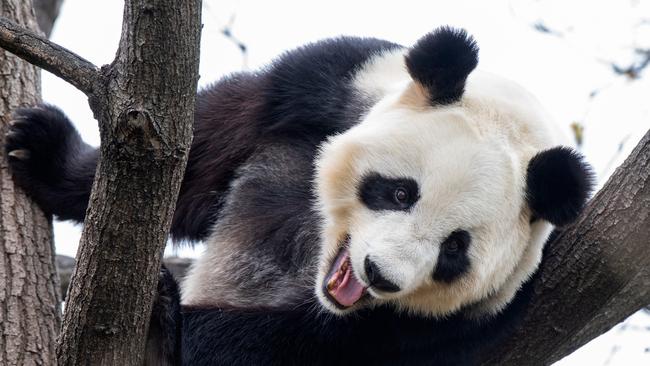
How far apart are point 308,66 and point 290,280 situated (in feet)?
3.78

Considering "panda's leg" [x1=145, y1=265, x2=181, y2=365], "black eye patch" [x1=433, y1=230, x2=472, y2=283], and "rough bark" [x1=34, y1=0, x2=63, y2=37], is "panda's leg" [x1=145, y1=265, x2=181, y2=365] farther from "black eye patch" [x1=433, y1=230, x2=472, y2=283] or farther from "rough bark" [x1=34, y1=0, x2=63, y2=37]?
"rough bark" [x1=34, y1=0, x2=63, y2=37]

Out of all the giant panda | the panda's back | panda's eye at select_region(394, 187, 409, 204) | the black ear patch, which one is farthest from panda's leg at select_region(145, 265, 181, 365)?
the black ear patch

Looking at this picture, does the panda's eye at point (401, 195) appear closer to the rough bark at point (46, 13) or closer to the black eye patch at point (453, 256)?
the black eye patch at point (453, 256)

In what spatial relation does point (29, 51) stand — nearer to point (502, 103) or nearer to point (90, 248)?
point (90, 248)

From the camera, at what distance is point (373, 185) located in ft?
13.2

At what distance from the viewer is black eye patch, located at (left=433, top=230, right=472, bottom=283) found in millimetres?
3783

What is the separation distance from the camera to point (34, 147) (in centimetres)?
482

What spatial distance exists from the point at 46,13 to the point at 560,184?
436cm

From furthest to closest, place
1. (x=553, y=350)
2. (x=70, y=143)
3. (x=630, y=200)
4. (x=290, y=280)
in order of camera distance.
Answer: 1. (x=70, y=143)
2. (x=290, y=280)
3. (x=553, y=350)
4. (x=630, y=200)

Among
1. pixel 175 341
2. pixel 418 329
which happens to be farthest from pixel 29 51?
pixel 418 329

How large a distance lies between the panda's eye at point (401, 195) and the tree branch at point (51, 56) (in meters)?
1.38

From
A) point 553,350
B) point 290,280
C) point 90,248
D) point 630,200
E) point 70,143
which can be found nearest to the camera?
point 90,248

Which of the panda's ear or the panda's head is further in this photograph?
the panda's ear

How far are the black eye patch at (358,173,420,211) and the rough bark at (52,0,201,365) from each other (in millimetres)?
1016
